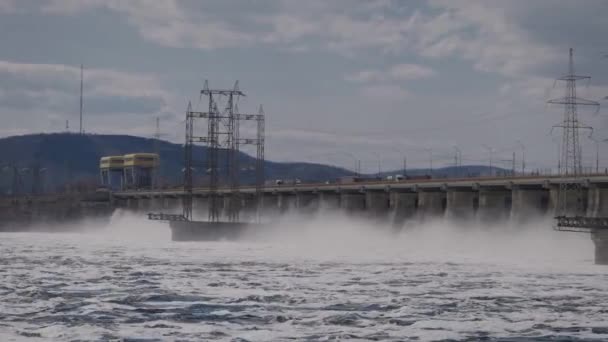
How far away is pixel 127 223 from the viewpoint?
7485 inches

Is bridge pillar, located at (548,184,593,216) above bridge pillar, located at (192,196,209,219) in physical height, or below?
above

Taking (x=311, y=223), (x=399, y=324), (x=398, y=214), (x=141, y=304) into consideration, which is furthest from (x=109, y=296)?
(x=311, y=223)

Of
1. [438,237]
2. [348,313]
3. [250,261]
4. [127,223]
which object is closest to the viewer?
[348,313]

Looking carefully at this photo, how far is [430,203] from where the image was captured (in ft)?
386

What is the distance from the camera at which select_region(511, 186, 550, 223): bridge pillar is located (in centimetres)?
10125

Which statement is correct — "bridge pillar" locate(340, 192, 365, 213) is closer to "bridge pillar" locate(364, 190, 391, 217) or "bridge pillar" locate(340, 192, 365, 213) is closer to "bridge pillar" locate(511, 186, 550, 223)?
"bridge pillar" locate(364, 190, 391, 217)

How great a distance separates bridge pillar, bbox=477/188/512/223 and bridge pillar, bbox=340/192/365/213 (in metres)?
28.7

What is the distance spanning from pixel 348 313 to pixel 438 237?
7057cm

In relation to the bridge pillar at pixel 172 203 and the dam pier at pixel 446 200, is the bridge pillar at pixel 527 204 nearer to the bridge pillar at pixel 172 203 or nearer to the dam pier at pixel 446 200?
the dam pier at pixel 446 200

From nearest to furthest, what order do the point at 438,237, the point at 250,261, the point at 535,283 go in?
the point at 535,283
the point at 250,261
the point at 438,237

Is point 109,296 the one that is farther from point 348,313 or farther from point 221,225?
point 221,225

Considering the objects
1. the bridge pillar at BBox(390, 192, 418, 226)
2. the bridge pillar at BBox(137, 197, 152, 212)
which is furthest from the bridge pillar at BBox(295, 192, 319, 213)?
the bridge pillar at BBox(137, 197, 152, 212)

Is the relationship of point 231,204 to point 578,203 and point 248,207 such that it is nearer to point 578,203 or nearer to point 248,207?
point 248,207

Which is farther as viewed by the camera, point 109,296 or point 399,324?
point 109,296
